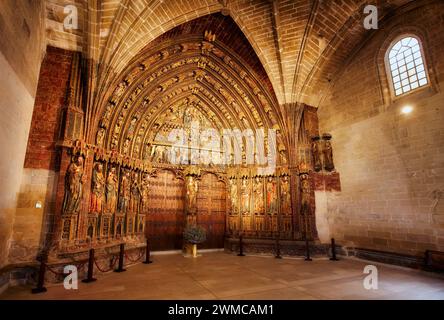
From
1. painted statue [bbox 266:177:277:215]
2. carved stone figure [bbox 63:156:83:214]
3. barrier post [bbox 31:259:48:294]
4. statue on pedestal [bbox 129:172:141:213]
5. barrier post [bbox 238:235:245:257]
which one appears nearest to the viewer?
Result: barrier post [bbox 31:259:48:294]

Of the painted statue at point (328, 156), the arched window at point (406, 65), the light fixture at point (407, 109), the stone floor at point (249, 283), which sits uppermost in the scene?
the arched window at point (406, 65)

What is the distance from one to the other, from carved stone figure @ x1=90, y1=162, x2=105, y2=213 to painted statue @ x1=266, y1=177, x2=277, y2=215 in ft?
21.4

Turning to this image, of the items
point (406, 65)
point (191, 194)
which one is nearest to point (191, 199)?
point (191, 194)

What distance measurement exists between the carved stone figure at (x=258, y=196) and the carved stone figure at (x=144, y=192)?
182 inches

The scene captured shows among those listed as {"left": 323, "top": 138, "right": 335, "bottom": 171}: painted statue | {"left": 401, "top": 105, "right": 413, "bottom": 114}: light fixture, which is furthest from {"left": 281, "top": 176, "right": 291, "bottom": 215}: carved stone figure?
{"left": 401, "top": 105, "right": 413, "bottom": 114}: light fixture

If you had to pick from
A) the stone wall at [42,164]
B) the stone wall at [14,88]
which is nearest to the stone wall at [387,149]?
the stone wall at [42,164]

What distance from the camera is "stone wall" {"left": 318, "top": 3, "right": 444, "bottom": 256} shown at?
7.37 meters

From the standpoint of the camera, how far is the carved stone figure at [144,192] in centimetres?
952

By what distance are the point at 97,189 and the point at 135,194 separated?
1734mm

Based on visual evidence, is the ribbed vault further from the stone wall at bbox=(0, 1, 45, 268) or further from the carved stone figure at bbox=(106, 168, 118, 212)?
the stone wall at bbox=(0, 1, 45, 268)

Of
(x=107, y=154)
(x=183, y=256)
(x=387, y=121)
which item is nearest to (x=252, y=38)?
(x=387, y=121)

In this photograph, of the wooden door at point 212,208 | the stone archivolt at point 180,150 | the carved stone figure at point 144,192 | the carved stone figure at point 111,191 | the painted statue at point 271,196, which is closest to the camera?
Result: the carved stone figure at point 111,191

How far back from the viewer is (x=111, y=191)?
8266 mm

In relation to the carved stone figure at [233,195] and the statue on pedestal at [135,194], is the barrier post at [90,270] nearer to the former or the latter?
the statue on pedestal at [135,194]
